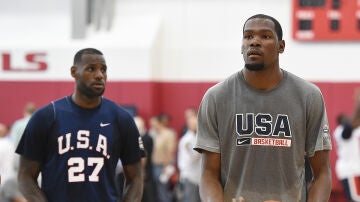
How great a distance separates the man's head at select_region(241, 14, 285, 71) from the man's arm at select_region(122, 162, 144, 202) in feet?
5.60

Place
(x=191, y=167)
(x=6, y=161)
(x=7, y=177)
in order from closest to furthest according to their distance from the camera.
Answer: (x=6, y=161) < (x=7, y=177) < (x=191, y=167)

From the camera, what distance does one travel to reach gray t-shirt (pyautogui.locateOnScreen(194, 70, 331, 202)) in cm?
462

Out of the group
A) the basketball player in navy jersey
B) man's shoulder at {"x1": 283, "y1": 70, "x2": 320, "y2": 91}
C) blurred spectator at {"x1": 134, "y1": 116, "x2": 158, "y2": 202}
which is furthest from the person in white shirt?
man's shoulder at {"x1": 283, "y1": 70, "x2": 320, "y2": 91}

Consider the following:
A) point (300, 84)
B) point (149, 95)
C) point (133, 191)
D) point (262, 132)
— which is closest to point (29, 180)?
point (133, 191)

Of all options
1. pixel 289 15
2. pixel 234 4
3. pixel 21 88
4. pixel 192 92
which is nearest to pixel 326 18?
pixel 289 15

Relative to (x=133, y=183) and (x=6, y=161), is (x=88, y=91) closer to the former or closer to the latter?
(x=133, y=183)

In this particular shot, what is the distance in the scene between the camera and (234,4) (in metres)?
18.0

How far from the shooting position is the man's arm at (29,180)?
5.74 meters

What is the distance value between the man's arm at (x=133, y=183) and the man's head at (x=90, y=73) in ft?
1.91

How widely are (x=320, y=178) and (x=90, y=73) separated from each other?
1.91 m

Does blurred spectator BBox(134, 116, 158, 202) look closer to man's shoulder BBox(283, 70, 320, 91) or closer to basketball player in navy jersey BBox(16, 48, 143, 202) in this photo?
basketball player in navy jersey BBox(16, 48, 143, 202)

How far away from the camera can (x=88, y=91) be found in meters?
5.89

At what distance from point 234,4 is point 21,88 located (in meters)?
4.76

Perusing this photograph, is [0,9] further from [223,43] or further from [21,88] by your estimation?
[223,43]
